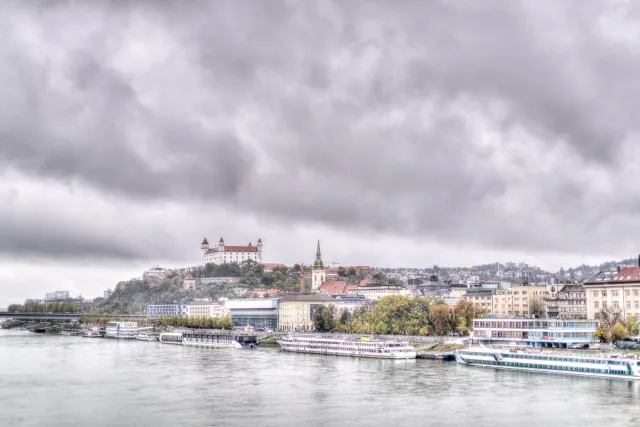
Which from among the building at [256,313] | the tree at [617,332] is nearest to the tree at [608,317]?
the tree at [617,332]

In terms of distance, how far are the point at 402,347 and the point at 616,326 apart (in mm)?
22908

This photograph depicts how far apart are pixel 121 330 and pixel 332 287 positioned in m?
56.6

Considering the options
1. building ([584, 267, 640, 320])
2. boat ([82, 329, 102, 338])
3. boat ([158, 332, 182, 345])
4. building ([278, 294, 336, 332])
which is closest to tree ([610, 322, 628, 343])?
building ([584, 267, 640, 320])

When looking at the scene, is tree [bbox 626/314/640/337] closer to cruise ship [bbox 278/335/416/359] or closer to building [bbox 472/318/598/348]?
building [bbox 472/318/598/348]

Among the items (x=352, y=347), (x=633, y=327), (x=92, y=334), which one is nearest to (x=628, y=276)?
(x=633, y=327)

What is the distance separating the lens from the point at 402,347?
84375mm

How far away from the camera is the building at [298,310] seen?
145625 mm

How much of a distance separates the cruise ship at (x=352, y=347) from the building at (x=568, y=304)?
3715 centimetres

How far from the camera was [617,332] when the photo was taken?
7931cm

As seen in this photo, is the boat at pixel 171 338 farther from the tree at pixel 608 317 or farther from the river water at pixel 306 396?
the tree at pixel 608 317

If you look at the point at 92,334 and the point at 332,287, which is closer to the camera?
the point at 92,334

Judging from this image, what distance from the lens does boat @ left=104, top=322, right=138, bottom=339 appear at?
493ft

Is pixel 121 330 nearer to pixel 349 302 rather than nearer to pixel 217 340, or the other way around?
pixel 217 340

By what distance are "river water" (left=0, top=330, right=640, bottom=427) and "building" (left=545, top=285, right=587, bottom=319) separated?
42.9m
